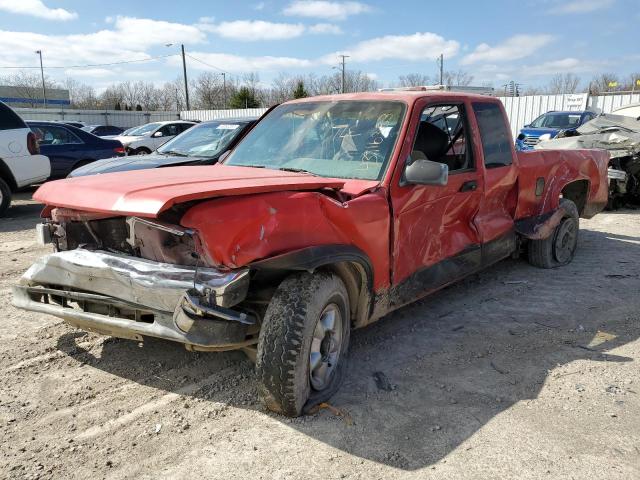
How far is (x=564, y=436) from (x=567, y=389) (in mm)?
584

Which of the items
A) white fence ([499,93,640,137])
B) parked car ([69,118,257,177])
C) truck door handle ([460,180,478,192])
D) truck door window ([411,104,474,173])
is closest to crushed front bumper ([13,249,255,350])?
truck door window ([411,104,474,173])

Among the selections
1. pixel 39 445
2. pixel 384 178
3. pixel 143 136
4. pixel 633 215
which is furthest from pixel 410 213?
pixel 143 136

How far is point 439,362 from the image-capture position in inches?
149

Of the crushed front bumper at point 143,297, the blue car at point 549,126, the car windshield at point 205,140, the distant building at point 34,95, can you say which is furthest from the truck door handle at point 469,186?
the distant building at point 34,95

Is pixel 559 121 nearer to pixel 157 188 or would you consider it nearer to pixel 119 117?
pixel 157 188

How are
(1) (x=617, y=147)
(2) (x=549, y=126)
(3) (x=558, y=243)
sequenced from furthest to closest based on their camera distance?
(2) (x=549, y=126)
(1) (x=617, y=147)
(3) (x=558, y=243)

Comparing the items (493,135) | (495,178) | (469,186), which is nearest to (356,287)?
(469,186)

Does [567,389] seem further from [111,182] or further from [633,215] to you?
[633,215]

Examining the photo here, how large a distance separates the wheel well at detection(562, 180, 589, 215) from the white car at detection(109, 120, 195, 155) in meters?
11.4

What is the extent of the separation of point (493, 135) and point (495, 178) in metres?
0.41

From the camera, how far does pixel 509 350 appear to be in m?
4.02

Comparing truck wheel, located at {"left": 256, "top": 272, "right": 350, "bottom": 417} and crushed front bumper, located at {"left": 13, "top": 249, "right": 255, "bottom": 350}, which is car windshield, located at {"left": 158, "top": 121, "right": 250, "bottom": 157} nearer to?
crushed front bumper, located at {"left": 13, "top": 249, "right": 255, "bottom": 350}

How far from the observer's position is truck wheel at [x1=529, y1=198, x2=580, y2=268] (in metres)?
6.05

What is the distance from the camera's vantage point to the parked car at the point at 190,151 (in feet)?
24.1
